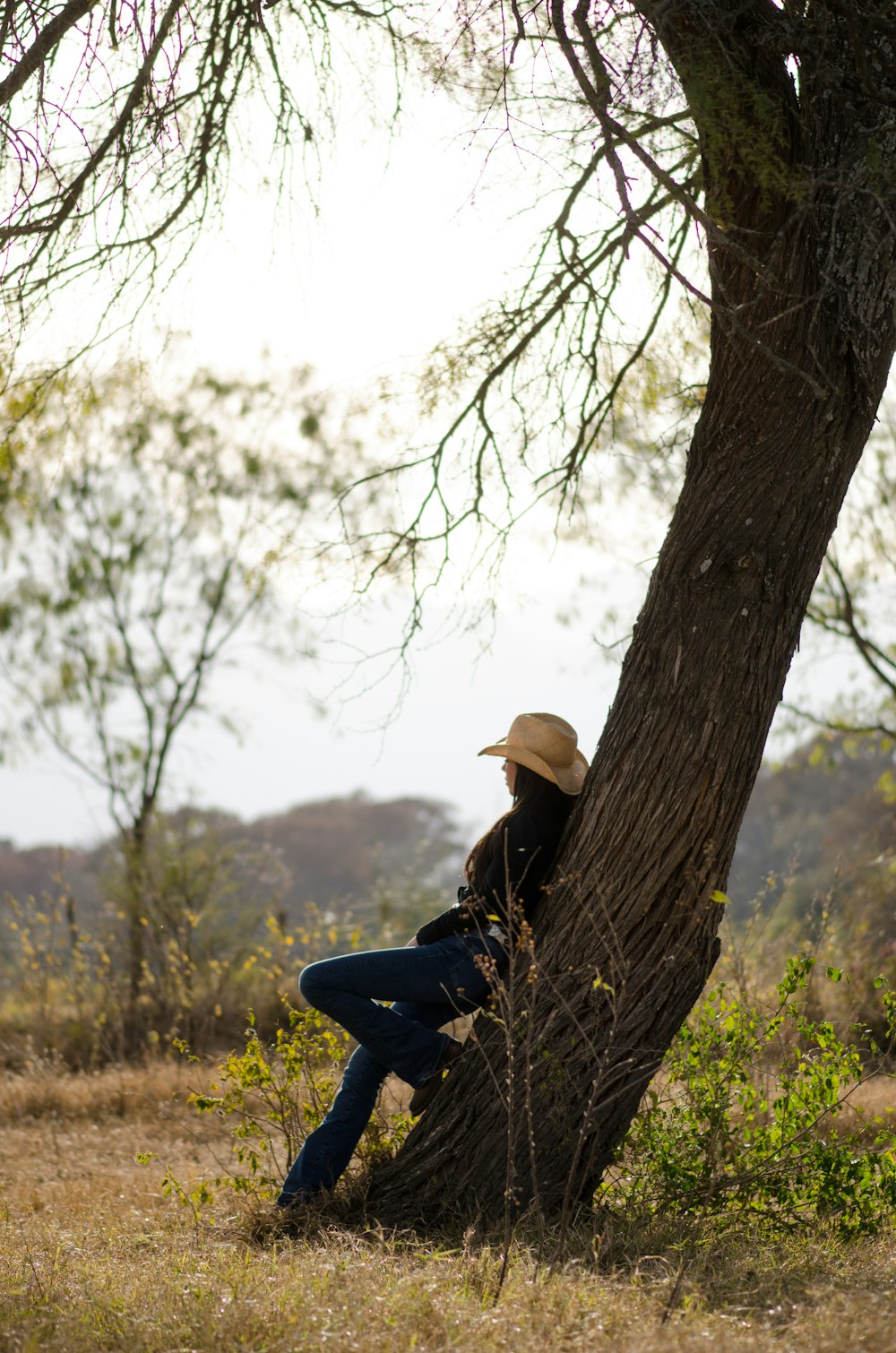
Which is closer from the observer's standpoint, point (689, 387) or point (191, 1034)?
point (689, 387)

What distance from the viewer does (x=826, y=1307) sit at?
9.86 feet

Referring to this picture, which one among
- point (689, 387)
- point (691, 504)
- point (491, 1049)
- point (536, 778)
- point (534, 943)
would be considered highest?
point (689, 387)

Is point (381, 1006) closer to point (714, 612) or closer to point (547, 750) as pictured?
point (547, 750)

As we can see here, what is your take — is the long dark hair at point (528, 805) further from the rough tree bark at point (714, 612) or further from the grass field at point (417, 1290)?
the grass field at point (417, 1290)

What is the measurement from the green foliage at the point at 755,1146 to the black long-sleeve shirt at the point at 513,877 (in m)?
0.75

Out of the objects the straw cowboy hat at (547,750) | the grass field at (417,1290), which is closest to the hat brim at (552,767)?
the straw cowboy hat at (547,750)

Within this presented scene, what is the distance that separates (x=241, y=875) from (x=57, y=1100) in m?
3.01

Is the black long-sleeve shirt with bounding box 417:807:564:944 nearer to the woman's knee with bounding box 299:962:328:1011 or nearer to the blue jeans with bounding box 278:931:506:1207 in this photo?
the blue jeans with bounding box 278:931:506:1207

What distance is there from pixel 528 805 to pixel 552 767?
0.52 feet

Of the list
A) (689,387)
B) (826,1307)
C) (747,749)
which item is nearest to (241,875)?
(689,387)

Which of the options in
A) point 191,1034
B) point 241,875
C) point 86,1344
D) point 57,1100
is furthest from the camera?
point 241,875

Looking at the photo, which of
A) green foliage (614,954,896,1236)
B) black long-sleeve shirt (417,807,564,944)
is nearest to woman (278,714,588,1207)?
black long-sleeve shirt (417,807,564,944)

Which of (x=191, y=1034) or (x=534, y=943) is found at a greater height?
(x=534, y=943)

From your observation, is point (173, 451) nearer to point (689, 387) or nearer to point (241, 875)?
point (241, 875)
